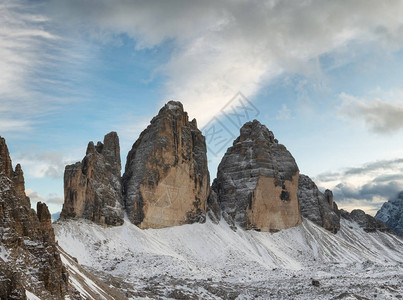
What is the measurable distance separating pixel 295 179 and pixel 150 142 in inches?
1788

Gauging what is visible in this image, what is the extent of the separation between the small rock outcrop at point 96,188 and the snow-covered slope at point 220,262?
7.61 feet

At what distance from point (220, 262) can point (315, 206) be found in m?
61.1

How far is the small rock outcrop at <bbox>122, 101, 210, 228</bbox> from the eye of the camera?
80750mm

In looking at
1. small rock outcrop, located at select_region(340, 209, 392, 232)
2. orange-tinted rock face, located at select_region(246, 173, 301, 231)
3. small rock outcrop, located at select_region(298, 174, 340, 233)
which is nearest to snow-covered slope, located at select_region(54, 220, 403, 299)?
orange-tinted rock face, located at select_region(246, 173, 301, 231)

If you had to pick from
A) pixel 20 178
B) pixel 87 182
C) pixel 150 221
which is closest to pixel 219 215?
pixel 150 221

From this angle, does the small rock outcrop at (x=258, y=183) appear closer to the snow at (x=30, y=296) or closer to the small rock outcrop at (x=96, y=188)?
the small rock outcrop at (x=96, y=188)

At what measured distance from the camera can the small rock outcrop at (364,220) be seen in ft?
490

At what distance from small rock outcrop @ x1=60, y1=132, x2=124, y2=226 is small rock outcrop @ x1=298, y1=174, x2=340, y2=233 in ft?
217

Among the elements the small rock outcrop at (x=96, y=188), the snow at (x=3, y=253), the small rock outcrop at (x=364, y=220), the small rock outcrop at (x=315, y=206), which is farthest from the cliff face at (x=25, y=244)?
the small rock outcrop at (x=364, y=220)

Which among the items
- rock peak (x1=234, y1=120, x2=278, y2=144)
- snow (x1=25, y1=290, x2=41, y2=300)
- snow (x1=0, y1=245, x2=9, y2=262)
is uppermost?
rock peak (x1=234, y1=120, x2=278, y2=144)

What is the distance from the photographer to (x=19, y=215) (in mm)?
24406

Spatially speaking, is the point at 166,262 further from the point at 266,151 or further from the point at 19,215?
the point at 266,151

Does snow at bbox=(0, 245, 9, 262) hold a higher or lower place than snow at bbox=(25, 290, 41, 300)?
higher

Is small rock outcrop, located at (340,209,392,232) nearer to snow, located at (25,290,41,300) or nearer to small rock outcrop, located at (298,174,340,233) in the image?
small rock outcrop, located at (298,174,340,233)
